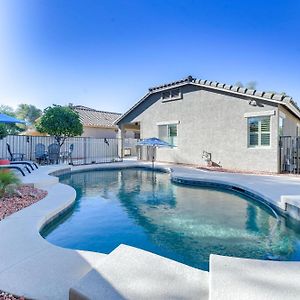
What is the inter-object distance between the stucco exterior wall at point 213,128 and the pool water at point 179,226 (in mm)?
Result: 5654

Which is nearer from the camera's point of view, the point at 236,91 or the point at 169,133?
the point at 236,91

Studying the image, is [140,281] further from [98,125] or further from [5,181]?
[98,125]

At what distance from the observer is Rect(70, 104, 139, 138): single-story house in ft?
94.9

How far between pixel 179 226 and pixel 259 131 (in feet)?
34.6

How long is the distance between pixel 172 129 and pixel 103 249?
15739 millimetres

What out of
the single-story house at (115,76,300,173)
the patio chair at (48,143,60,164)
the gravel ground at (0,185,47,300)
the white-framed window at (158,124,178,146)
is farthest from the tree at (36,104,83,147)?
the gravel ground at (0,185,47,300)

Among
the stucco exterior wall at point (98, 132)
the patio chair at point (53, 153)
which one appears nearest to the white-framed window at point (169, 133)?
the patio chair at point (53, 153)

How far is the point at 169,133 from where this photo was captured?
67.1 feet

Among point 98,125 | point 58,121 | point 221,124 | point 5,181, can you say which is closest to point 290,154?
point 221,124

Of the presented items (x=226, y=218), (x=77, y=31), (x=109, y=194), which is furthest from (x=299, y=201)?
(x=77, y=31)

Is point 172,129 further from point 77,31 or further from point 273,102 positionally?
point 77,31

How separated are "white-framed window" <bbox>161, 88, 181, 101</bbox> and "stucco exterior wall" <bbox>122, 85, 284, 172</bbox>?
0.38m

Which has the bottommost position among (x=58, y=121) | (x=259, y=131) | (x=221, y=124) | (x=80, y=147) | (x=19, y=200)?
(x=19, y=200)

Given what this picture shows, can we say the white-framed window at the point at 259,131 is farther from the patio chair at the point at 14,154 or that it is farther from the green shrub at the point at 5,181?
the patio chair at the point at 14,154
